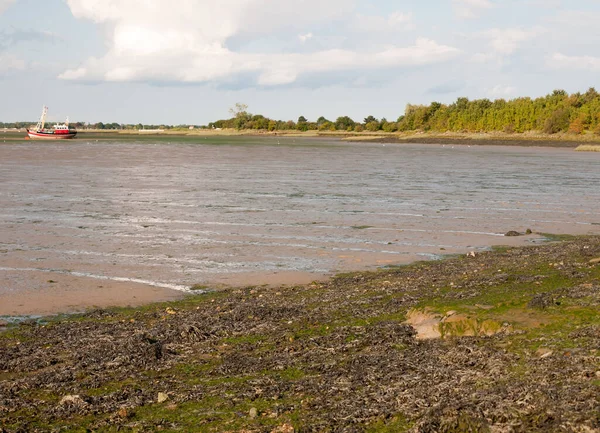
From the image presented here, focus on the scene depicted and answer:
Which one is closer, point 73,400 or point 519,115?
point 73,400

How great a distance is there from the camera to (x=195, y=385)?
27.1 feet

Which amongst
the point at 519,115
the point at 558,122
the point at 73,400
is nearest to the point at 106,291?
the point at 73,400

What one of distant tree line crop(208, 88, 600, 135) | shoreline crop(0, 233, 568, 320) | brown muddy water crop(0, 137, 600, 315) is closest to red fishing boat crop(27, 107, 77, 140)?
distant tree line crop(208, 88, 600, 135)

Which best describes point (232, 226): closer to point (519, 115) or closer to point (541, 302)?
point (541, 302)

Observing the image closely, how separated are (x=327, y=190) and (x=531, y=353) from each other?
28706 mm

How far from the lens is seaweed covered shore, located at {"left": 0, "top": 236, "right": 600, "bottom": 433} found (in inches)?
277

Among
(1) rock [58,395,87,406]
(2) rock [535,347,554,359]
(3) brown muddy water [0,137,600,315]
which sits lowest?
(3) brown muddy water [0,137,600,315]

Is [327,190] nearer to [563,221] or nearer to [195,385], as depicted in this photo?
[563,221]

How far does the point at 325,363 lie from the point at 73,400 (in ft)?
10.3

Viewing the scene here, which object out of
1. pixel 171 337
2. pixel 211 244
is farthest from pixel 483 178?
pixel 171 337

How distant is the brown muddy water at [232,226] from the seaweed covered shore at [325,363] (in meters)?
2.76

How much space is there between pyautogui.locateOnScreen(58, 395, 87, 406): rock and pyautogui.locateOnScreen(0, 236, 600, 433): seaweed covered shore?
0.7 inches

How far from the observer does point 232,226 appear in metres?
23.6

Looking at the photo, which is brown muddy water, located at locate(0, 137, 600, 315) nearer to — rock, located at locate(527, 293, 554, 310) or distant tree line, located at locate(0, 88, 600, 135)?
rock, located at locate(527, 293, 554, 310)
